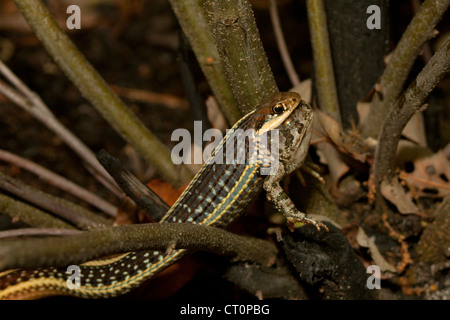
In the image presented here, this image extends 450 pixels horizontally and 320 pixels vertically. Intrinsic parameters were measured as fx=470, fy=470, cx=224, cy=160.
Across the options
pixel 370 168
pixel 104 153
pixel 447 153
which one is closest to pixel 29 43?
pixel 104 153

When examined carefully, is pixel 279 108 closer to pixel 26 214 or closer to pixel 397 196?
pixel 397 196

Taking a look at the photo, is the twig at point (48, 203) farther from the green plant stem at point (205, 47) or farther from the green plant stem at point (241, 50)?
the green plant stem at point (241, 50)

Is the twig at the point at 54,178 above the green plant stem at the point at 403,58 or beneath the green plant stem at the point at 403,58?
beneath

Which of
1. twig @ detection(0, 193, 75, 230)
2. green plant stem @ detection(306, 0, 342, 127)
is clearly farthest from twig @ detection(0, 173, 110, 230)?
green plant stem @ detection(306, 0, 342, 127)

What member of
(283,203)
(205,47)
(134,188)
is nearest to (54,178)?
(134,188)

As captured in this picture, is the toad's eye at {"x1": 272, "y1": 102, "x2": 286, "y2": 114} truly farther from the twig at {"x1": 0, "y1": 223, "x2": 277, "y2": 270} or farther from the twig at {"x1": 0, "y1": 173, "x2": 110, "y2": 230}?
the twig at {"x1": 0, "y1": 173, "x2": 110, "y2": 230}

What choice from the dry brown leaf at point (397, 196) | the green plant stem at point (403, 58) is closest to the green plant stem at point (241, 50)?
the green plant stem at point (403, 58)
